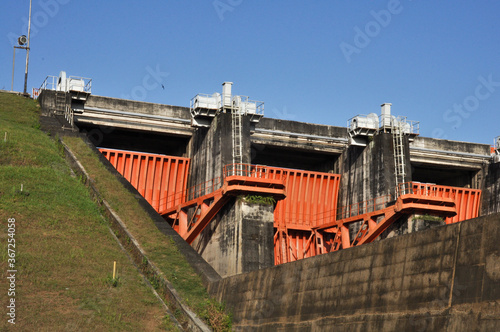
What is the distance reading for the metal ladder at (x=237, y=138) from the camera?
3357 centimetres

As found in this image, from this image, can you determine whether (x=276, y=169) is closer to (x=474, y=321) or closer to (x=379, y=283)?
(x=379, y=283)

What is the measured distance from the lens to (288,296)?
643 inches

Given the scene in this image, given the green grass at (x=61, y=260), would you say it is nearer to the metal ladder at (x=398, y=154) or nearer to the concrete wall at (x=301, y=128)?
the concrete wall at (x=301, y=128)

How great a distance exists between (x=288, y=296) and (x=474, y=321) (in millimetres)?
5878

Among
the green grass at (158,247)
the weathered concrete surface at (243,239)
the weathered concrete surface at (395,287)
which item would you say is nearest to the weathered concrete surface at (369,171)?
the weathered concrete surface at (243,239)

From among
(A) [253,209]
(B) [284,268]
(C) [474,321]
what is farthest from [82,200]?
(C) [474,321]

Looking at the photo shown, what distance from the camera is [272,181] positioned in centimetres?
3003

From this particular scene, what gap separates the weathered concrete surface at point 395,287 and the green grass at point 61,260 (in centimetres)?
296

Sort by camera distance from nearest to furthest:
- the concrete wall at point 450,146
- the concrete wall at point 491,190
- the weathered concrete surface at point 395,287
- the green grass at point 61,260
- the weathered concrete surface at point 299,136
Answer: the weathered concrete surface at point 395,287, the green grass at point 61,260, the weathered concrete surface at point 299,136, the concrete wall at point 491,190, the concrete wall at point 450,146

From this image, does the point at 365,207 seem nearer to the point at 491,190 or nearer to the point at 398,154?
the point at 398,154

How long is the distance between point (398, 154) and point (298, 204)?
6548mm

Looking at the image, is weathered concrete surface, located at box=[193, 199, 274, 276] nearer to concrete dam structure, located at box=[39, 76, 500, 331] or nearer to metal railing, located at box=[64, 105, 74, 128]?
concrete dam structure, located at box=[39, 76, 500, 331]

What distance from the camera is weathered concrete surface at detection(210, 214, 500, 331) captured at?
11.3m

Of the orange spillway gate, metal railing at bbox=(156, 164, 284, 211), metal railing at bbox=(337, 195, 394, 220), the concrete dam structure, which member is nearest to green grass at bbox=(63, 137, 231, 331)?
the concrete dam structure
